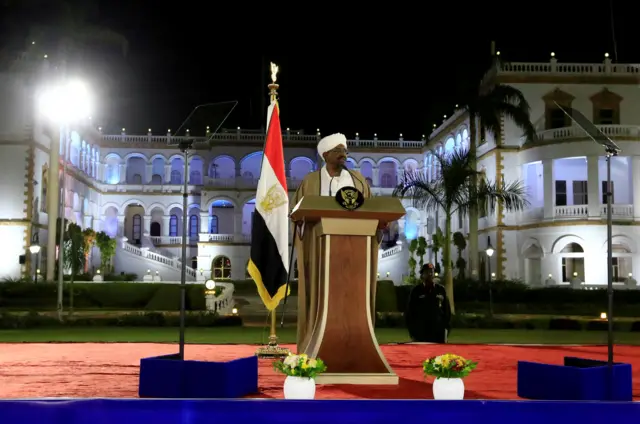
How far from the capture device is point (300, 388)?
5.21 meters

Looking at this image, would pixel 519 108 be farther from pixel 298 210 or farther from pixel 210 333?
pixel 298 210

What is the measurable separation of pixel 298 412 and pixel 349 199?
2.51 m

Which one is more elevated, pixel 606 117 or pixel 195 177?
pixel 606 117

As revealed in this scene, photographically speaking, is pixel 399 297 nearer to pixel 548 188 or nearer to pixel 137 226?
pixel 548 188

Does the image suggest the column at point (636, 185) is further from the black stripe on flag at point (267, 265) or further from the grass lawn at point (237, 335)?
the black stripe on flag at point (267, 265)

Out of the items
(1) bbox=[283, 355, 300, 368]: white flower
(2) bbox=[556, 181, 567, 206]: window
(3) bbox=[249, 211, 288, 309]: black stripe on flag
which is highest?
(2) bbox=[556, 181, 567, 206]: window

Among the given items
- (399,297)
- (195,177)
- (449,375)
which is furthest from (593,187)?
(449,375)

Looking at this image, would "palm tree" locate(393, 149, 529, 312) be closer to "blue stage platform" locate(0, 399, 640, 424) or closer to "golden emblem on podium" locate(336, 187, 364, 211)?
"golden emblem on podium" locate(336, 187, 364, 211)

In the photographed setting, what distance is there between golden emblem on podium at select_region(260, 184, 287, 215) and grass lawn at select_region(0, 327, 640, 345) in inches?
235

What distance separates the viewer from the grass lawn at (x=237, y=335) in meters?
15.9

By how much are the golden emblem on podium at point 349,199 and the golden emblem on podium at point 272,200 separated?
3.85 metres

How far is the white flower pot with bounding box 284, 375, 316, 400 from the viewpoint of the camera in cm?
520

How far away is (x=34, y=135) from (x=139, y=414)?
3727 cm

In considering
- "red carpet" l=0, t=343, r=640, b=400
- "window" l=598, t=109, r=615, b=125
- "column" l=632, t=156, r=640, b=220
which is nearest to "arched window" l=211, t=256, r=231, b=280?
"window" l=598, t=109, r=615, b=125
